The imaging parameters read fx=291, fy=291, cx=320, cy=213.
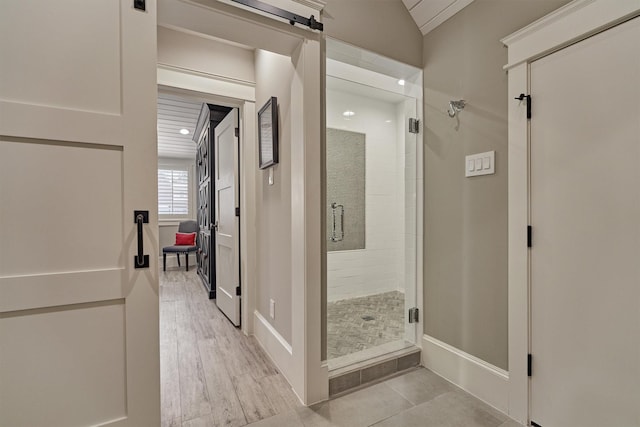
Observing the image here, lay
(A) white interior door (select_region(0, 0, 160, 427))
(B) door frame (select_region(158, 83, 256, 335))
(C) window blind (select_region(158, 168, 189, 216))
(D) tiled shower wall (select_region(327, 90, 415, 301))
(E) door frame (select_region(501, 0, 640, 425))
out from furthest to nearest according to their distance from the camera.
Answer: (C) window blind (select_region(158, 168, 189, 216)) → (D) tiled shower wall (select_region(327, 90, 415, 301)) → (B) door frame (select_region(158, 83, 256, 335)) → (E) door frame (select_region(501, 0, 640, 425)) → (A) white interior door (select_region(0, 0, 160, 427))

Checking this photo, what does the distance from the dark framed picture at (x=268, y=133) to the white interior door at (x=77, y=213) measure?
0.96m

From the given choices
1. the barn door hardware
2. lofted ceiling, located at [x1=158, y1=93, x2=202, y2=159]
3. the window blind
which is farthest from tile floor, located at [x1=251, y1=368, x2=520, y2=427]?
the window blind

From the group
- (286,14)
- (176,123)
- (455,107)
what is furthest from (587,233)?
(176,123)

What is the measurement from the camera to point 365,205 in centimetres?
379

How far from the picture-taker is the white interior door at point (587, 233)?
1238 mm

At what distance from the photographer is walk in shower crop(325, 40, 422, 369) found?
2930 mm

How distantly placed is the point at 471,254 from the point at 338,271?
1.93 metres

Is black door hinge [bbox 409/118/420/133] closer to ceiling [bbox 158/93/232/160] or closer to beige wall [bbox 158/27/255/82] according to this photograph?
beige wall [bbox 158/27/255/82]

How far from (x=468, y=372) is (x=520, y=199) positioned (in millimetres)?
1136

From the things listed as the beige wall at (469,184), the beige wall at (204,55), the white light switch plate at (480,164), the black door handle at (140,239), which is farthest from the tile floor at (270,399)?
the beige wall at (204,55)

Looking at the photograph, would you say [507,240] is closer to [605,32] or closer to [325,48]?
[605,32]

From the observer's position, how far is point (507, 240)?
65.9 inches

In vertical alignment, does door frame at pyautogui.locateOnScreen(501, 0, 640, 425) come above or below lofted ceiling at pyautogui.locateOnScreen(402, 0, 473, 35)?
below

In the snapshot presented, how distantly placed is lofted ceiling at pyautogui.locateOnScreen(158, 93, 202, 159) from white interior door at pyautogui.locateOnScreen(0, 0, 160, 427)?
203 centimetres
